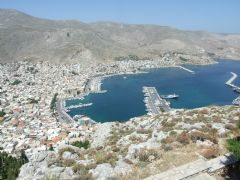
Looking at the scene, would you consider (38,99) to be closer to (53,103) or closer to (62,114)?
(53,103)

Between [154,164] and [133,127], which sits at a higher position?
[154,164]

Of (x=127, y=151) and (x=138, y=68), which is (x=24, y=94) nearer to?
(x=138, y=68)

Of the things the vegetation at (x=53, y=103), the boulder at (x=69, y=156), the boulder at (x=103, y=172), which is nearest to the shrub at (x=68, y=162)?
the boulder at (x=69, y=156)

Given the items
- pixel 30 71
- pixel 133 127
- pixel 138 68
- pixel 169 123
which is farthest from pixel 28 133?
pixel 138 68

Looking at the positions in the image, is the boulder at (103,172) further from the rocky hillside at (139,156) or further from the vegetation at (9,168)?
the vegetation at (9,168)

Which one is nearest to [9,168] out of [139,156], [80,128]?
[139,156]
